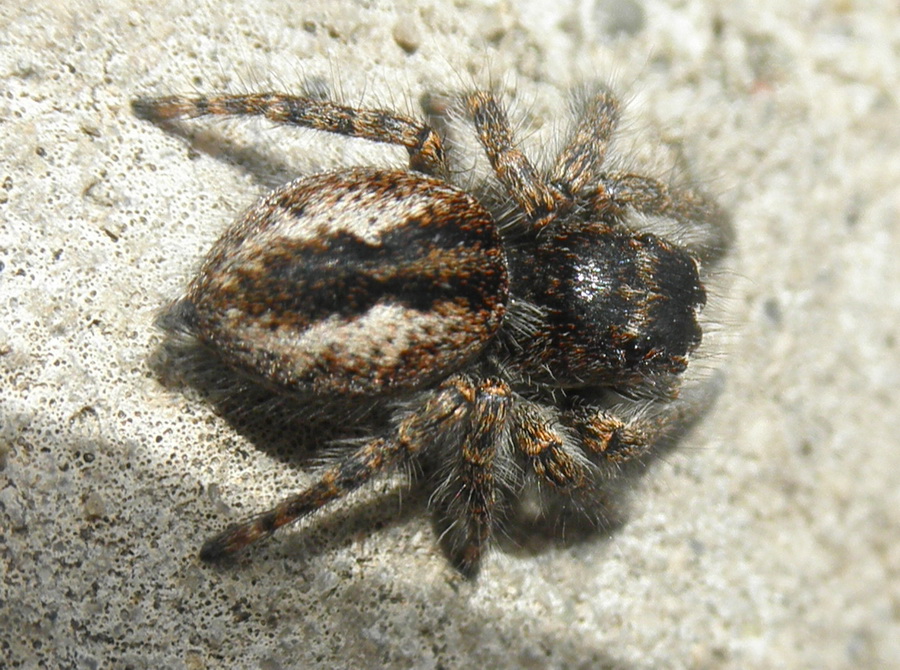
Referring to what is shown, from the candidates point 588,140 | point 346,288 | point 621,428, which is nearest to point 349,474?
point 346,288

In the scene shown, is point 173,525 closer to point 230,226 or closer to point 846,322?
point 230,226

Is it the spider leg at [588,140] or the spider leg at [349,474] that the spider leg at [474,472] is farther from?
the spider leg at [588,140]

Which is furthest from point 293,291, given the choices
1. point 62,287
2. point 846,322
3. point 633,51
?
point 846,322

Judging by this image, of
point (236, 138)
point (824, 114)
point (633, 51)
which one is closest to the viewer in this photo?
point (236, 138)

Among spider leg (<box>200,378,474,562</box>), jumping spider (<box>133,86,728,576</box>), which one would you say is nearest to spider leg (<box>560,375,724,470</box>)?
jumping spider (<box>133,86,728,576</box>)

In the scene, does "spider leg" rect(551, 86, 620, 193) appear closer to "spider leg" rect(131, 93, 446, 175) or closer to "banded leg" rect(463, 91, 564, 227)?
"banded leg" rect(463, 91, 564, 227)
